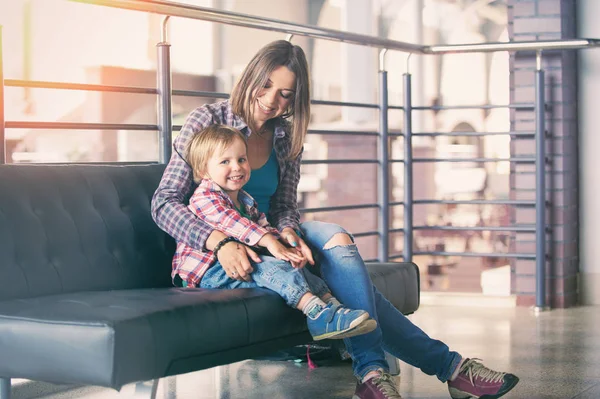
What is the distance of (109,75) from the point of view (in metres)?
8.62

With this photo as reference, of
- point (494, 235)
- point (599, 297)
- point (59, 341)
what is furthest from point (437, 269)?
point (59, 341)

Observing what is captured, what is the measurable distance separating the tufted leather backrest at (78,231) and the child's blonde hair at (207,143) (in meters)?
0.23

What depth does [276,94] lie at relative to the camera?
97.0 inches

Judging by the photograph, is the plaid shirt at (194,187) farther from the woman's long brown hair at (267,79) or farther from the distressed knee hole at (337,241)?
the distressed knee hole at (337,241)

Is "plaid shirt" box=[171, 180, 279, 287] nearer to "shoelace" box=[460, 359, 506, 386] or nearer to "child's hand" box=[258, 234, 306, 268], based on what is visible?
"child's hand" box=[258, 234, 306, 268]

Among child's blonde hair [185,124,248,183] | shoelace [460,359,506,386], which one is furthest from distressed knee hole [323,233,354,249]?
shoelace [460,359,506,386]

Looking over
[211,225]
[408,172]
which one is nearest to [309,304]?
[211,225]

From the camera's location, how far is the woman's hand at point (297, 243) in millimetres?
2302

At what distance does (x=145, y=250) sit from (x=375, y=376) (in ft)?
2.32

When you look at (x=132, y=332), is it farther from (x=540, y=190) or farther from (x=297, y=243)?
(x=540, y=190)

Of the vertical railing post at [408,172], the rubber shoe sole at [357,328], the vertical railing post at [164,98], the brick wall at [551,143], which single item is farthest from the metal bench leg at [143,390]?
the brick wall at [551,143]

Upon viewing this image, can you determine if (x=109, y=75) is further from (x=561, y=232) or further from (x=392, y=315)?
(x=392, y=315)

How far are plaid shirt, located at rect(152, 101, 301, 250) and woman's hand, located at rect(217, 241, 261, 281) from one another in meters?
0.08

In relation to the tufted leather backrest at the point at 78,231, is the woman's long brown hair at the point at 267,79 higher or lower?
higher
